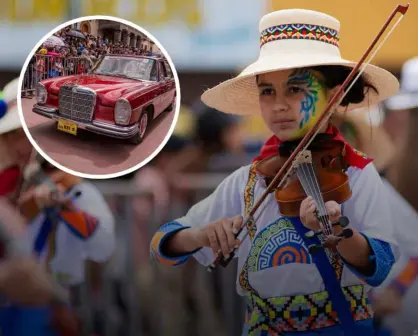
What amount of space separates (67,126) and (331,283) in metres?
1.17

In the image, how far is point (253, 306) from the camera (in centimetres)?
265

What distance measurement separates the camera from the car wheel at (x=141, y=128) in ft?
8.38

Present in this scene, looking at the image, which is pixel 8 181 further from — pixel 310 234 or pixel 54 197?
pixel 310 234

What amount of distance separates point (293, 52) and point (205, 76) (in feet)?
1.17

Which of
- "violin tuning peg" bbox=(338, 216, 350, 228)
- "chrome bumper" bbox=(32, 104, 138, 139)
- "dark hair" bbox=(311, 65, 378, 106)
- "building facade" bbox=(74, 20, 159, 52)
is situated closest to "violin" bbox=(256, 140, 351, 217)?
"violin tuning peg" bbox=(338, 216, 350, 228)

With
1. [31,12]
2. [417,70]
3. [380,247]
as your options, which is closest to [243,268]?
[380,247]

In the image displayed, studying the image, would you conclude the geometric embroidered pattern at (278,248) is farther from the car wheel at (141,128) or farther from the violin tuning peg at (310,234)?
the car wheel at (141,128)

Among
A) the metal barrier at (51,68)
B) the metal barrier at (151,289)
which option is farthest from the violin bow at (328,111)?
the metal barrier at (51,68)

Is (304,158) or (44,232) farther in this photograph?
(44,232)

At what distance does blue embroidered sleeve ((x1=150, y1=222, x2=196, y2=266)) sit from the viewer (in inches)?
105

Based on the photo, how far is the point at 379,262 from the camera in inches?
99.4

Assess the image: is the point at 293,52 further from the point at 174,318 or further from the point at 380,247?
the point at 174,318

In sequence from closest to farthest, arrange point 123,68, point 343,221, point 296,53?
1. point 343,221
2. point 296,53
3. point 123,68

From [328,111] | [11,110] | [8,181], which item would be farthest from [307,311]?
[11,110]
